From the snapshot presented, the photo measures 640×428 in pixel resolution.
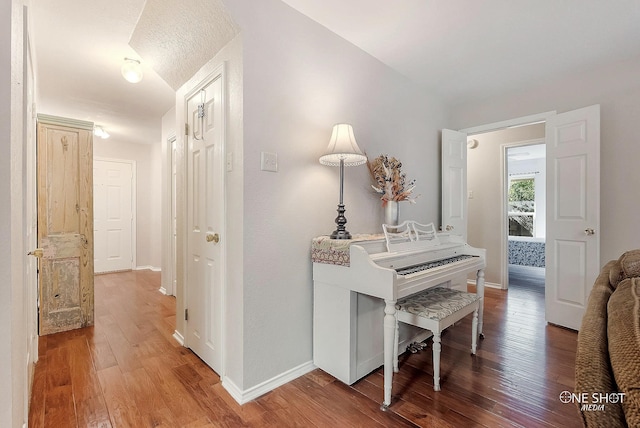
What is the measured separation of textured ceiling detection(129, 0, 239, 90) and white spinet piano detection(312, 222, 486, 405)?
4.71 feet

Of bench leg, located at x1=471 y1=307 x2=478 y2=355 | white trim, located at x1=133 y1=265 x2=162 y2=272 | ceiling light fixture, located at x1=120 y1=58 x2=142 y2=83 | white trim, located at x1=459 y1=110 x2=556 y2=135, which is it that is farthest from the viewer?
white trim, located at x1=133 y1=265 x2=162 y2=272

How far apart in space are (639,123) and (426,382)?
2881mm

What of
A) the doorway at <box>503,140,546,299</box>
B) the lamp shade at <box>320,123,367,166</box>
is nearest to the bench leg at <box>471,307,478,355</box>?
the lamp shade at <box>320,123,367,166</box>

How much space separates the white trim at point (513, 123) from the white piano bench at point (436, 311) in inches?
83.6

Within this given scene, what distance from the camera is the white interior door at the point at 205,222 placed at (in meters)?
1.89

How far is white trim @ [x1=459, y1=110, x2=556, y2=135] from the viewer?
2949 millimetres

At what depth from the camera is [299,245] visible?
1.93 m

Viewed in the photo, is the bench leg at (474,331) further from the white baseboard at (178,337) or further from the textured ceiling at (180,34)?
the textured ceiling at (180,34)

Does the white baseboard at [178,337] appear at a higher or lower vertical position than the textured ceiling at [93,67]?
lower

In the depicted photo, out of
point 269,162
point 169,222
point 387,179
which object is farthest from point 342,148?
point 169,222

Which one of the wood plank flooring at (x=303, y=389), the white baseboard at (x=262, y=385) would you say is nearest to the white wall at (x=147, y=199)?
the wood plank flooring at (x=303, y=389)

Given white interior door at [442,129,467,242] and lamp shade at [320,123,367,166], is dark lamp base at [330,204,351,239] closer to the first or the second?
lamp shade at [320,123,367,166]

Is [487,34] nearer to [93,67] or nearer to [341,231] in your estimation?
[341,231]

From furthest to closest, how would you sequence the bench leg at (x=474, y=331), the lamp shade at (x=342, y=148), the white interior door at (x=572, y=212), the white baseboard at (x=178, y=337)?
the white interior door at (x=572, y=212) → the white baseboard at (x=178, y=337) → the bench leg at (x=474, y=331) → the lamp shade at (x=342, y=148)
